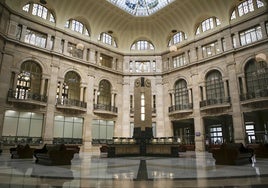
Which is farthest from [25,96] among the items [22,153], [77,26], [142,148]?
[142,148]

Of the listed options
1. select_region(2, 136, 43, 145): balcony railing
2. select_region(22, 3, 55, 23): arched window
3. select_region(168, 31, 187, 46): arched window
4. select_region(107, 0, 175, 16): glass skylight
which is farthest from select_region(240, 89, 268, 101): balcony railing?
select_region(22, 3, 55, 23): arched window

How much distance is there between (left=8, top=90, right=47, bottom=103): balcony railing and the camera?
705 inches

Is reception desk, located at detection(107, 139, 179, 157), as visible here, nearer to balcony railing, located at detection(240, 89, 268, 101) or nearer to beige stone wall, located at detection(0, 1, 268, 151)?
beige stone wall, located at detection(0, 1, 268, 151)

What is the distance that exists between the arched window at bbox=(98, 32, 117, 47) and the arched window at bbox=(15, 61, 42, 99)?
933 cm

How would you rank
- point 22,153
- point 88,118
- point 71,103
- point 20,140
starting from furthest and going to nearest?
1. point 88,118
2. point 71,103
3. point 20,140
4. point 22,153

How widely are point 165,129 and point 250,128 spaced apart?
1064cm

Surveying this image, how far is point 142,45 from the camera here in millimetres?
28953

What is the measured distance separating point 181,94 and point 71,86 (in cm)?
1330

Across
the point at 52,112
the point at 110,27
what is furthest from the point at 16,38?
the point at 110,27

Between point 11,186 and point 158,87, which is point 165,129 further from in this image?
point 11,186

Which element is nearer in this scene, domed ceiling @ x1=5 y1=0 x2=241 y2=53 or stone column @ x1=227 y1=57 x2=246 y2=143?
stone column @ x1=227 y1=57 x2=246 y2=143

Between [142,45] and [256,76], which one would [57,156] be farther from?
[142,45]

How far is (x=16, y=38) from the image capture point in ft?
62.3

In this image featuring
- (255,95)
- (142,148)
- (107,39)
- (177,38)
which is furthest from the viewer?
(107,39)
